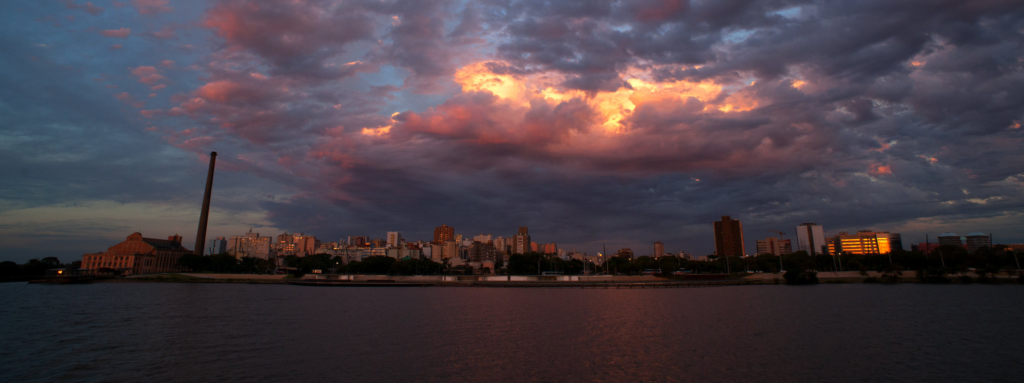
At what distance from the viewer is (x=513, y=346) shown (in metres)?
31.7

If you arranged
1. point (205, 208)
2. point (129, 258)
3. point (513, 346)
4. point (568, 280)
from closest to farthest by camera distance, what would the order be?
1. point (513, 346)
2. point (568, 280)
3. point (205, 208)
4. point (129, 258)

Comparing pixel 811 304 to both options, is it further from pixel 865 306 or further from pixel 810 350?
pixel 810 350

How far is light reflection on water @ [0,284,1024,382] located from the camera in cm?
2362

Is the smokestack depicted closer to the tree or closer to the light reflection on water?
the tree

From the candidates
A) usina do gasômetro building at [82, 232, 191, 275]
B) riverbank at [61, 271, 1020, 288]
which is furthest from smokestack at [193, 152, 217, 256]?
usina do gasômetro building at [82, 232, 191, 275]

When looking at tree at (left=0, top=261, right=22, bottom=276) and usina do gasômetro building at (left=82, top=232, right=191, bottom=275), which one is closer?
tree at (left=0, top=261, right=22, bottom=276)

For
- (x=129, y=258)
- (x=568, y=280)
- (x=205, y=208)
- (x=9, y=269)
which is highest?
(x=205, y=208)

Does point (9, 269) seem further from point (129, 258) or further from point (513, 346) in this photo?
point (513, 346)

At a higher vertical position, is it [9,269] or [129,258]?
[129,258]

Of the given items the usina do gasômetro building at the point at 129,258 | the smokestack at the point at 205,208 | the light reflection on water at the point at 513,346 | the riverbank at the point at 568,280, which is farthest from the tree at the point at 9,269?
the light reflection on water at the point at 513,346

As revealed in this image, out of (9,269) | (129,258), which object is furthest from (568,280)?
(9,269)

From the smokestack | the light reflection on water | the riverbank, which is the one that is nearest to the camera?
the light reflection on water

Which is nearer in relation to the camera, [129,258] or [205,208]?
[205,208]

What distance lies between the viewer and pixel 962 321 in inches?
1705
